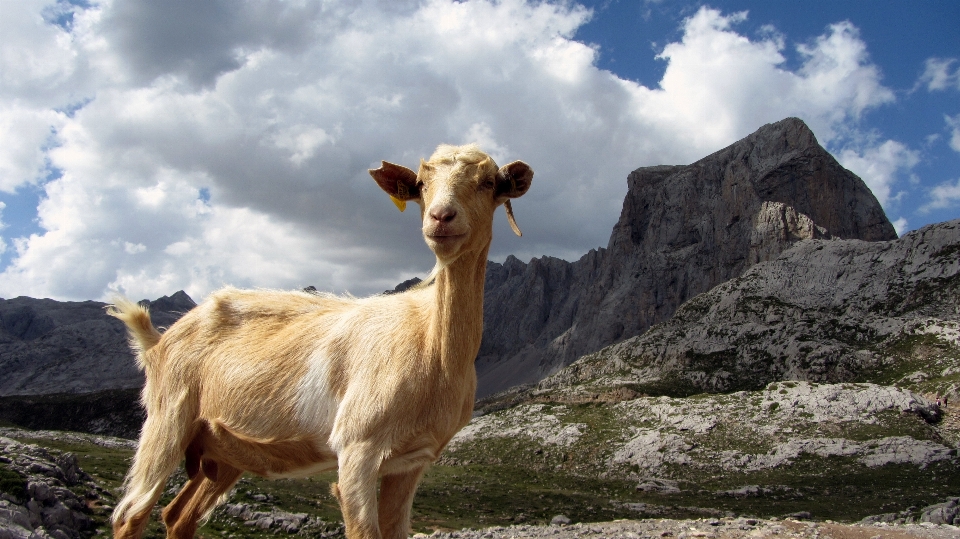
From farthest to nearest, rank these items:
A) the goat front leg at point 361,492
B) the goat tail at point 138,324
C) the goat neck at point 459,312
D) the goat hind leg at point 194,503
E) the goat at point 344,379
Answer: the goat tail at point 138,324 < the goat hind leg at point 194,503 < the goat neck at point 459,312 < the goat at point 344,379 < the goat front leg at point 361,492

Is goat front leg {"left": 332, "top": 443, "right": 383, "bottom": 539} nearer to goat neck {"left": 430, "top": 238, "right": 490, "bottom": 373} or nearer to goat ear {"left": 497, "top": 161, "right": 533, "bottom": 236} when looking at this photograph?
goat neck {"left": 430, "top": 238, "right": 490, "bottom": 373}

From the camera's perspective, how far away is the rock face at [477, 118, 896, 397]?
144125 mm

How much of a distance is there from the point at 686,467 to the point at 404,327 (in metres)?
52.1

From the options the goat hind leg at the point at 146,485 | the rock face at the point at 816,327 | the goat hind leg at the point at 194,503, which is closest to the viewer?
the goat hind leg at the point at 146,485

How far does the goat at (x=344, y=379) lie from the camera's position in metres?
5.02

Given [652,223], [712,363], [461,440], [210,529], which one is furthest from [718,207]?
[210,529]

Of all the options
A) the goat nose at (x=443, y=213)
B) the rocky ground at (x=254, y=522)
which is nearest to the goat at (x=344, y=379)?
the goat nose at (x=443, y=213)

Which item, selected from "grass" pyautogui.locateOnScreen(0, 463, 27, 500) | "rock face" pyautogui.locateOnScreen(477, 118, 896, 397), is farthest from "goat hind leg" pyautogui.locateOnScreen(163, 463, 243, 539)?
"rock face" pyautogui.locateOnScreen(477, 118, 896, 397)

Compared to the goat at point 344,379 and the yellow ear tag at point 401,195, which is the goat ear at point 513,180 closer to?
the goat at point 344,379

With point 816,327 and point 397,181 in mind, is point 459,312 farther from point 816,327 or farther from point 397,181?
point 816,327

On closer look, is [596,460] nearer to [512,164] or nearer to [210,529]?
[210,529]

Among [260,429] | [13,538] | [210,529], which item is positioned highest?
[260,429]

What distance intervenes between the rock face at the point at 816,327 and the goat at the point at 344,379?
241 ft

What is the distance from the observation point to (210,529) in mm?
18375
